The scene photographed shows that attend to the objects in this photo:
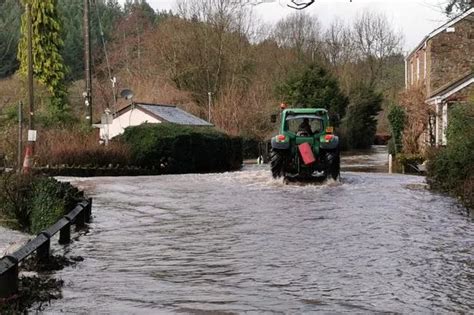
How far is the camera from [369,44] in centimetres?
6681

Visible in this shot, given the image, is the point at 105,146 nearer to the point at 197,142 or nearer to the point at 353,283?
the point at 197,142

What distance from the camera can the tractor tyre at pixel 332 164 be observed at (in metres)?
20.8

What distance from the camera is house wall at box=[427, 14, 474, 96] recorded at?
1350 inches

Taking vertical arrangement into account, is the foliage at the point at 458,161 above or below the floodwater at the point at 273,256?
above

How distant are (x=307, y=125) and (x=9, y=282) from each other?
1589 cm

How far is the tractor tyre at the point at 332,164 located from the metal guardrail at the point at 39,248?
8968 millimetres

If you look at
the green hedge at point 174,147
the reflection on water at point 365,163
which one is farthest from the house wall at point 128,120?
the reflection on water at point 365,163

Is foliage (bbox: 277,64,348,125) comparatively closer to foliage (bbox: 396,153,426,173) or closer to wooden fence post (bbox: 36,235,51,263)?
foliage (bbox: 396,153,426,173)

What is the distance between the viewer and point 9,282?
262 inches

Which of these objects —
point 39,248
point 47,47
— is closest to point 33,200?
point 39,248

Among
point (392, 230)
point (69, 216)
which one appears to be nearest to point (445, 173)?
point (392, 230)

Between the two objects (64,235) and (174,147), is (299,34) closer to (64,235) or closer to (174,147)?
(174,147)

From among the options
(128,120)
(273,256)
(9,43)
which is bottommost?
(273,256)

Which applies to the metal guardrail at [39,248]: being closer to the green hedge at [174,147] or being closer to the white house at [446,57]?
the green hedge at [174,147]
